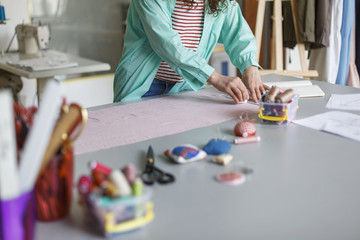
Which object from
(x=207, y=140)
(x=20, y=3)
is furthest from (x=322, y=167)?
(x=20, y=3)

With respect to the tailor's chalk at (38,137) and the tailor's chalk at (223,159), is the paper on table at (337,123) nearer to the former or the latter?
the tailor's chalk at (223,159)

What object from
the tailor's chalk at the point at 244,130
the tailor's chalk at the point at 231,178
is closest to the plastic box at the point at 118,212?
the tailor's chalk at the point at 231,178

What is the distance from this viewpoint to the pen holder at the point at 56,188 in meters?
0.67

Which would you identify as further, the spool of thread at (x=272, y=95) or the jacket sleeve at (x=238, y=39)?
the jacket sleeve at (x=238, y=39)

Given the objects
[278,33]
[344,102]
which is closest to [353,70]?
[278,33]

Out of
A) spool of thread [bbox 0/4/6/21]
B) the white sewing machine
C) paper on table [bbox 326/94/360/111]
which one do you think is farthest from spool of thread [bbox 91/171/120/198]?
spool of thread [bbox 0/4/6/21]

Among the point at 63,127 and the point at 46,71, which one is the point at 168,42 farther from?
the point at 46,71

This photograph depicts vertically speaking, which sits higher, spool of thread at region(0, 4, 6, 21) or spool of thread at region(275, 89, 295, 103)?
spool of thread at region(0, 4, 6, 21)

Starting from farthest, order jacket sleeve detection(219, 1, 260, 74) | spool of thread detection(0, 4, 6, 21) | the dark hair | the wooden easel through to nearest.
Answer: the wooden easel
spool of thread detection(0, 4, 6, 21)
jacket sleeve detection(219, 1, 260, 74)
the dark hair

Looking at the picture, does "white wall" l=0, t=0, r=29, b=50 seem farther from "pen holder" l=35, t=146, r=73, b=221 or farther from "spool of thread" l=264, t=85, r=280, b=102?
"pen holder" l=35, t=146, r=73, b=221

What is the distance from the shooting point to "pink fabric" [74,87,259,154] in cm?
111

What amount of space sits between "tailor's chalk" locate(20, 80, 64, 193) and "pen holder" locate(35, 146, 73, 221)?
0.06 meters

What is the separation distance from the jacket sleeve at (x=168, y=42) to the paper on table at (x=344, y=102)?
0.44m

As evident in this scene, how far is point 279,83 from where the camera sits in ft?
5.45
